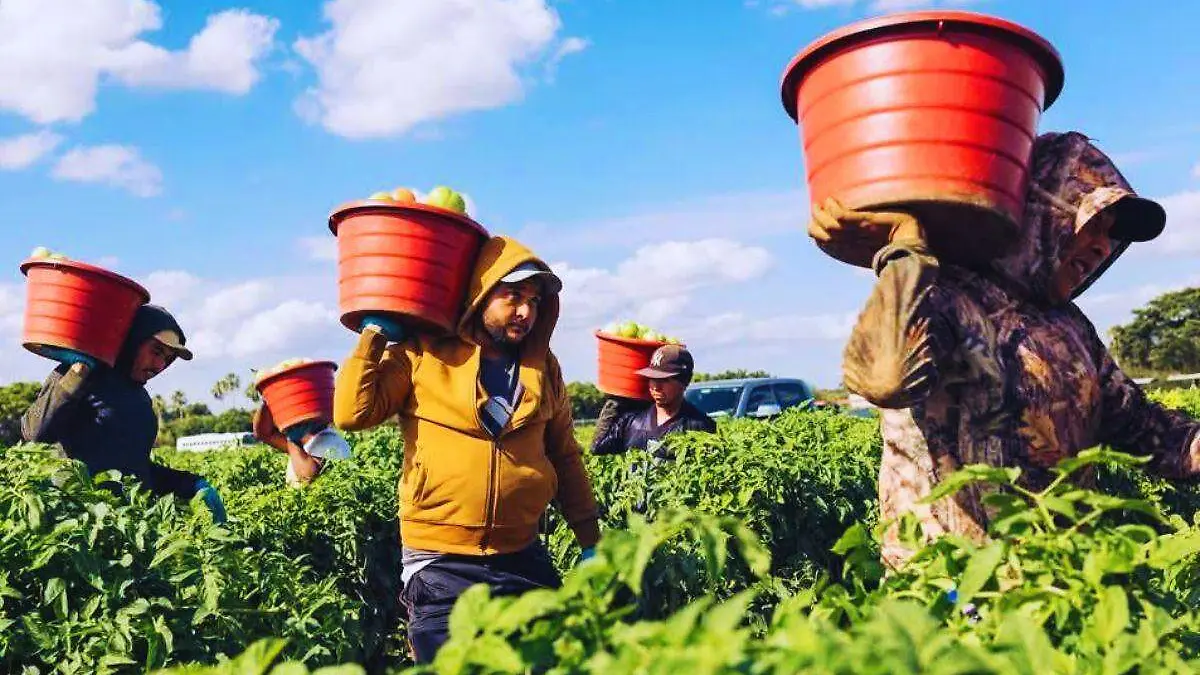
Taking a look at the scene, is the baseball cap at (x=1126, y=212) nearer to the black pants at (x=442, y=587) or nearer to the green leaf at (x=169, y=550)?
the black pants at (x=442, y=587)

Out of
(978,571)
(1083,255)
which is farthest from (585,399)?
(978,571)

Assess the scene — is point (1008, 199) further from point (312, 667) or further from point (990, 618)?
point (312, 667)

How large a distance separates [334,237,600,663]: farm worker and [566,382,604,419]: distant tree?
1297 inches

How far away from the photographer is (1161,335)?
48.5 metres

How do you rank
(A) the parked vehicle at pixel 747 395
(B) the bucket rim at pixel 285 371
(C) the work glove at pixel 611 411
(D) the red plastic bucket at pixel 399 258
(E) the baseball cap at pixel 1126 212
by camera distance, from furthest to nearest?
1. (A) the parked vehicle at pixel 747 395
2. (B) the bucket rim at pixel 285 371
3. (C) the work glove at pixel 611 411
4. (D) the red plastic bucket at pixel 399 258
5. (E) the baseball cap at pixel 1126 212

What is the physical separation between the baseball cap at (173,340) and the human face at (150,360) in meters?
0.02

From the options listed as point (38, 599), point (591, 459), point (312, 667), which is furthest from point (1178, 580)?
point (591, 459)

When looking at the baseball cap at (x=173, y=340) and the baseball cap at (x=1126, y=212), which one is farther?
the baseball cap at (x=173, y=340)

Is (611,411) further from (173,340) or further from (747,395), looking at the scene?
(747,395)

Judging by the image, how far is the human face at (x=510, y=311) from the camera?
2.92 meters

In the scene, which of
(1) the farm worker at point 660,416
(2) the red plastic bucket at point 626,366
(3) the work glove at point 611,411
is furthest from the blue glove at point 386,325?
(2) the red plastic bucket at point 626,366

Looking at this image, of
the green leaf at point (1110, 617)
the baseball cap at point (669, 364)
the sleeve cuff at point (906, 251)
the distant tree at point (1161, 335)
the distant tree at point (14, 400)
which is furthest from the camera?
the distant tree at point (1161, 335)

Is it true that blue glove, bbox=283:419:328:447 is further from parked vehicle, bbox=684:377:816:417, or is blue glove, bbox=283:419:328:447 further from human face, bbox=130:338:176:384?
parked vehicle, bbox=684:377:816:417

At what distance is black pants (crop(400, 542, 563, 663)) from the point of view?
2840 mm
